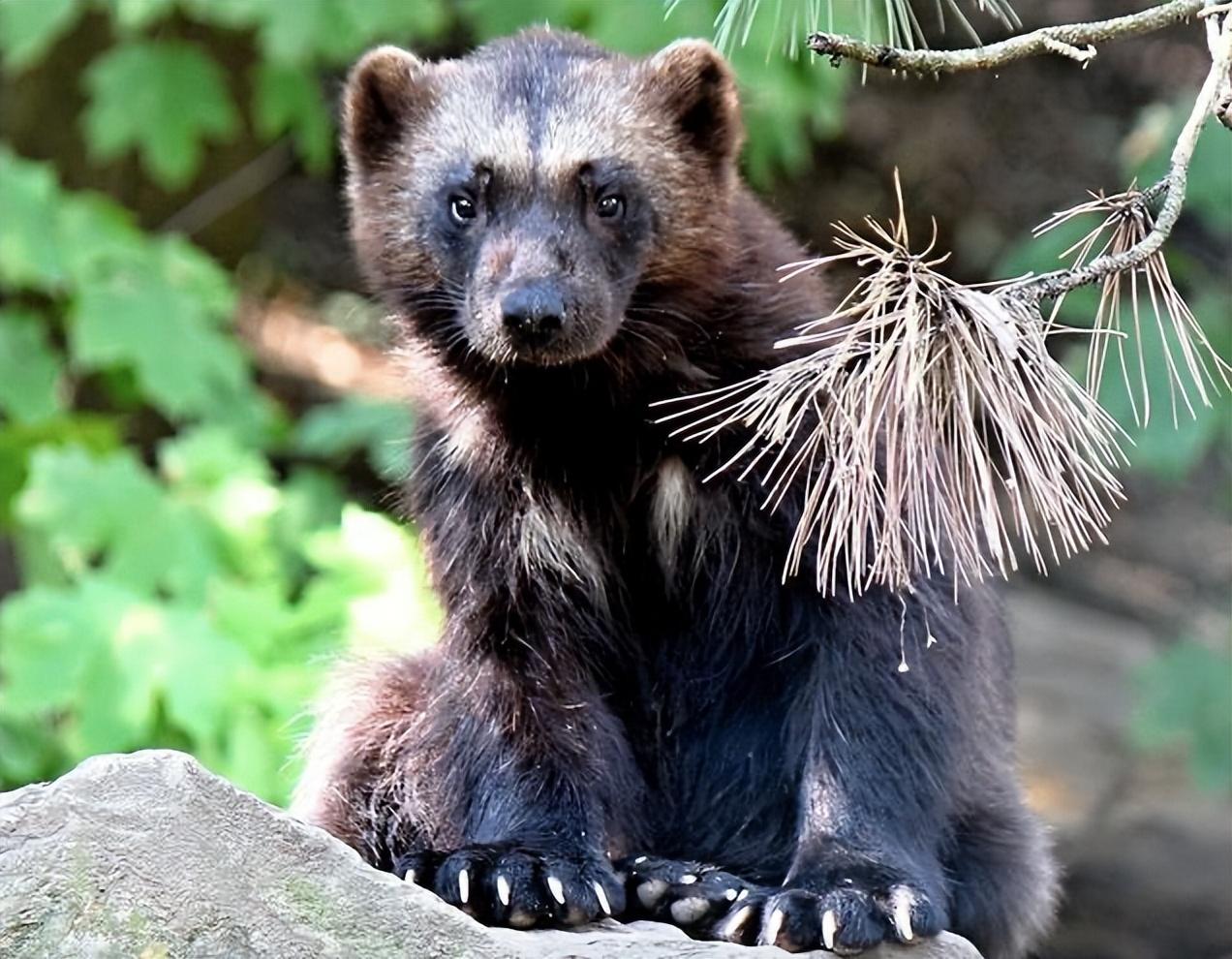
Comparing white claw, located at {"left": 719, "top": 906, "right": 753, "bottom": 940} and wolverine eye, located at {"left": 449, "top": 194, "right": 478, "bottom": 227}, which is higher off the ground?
wolverine eye, located at {"left": 449, "top": 194, "right": 478, "bottom": 227}

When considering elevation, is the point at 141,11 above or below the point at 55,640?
above

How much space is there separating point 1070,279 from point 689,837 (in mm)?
1613

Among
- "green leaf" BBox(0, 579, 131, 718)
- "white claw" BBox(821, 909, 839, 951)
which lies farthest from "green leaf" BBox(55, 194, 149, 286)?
"white claw" BBox(821, 909, 839, 951)

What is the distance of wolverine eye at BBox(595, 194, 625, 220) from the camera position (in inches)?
162

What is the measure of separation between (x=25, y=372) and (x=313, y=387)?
2.73m

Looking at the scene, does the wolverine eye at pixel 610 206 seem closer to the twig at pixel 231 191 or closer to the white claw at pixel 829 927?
the white claw at pixel 829 927

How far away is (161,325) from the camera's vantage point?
270 inches

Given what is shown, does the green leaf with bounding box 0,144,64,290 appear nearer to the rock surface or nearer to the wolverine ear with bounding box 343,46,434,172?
the wolverine ear with bounding box 343,46,434,172

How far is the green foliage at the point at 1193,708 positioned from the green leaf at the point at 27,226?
4.00 meters

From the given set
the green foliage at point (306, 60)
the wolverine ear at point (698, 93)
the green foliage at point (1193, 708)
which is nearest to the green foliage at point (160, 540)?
the green foliage at point (306, 60)

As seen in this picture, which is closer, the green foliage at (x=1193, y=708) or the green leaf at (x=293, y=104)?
the green foliage at (x=1193, y=708)

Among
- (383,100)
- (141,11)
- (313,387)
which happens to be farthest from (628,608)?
(313,387)

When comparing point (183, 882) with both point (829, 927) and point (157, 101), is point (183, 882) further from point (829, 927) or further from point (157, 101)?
point (157, 101)

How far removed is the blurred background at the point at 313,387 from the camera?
5633mm
